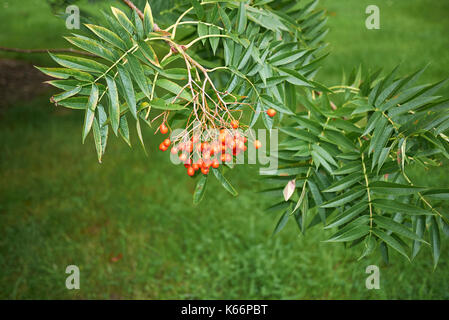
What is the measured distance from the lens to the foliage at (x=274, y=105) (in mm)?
994

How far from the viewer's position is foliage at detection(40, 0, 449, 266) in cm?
99

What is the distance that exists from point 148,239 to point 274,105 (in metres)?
2.15

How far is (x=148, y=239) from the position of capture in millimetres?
2990

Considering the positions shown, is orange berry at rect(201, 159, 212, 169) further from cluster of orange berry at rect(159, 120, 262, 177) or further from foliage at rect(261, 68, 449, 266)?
foliage at rect(261, 68, 449, 266)

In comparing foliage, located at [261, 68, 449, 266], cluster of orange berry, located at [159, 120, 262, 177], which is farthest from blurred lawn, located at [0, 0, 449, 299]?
cluster of orange berry, located at [159, 120, 262, 177]

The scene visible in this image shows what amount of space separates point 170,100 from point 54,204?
8.81 ft

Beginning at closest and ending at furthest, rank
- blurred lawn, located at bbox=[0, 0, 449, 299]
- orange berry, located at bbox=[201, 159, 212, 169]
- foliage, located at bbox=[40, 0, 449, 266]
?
foliage, located at bbox=[40, 0, 449, 266], orange berry, located at bbox=[201, 159, 212, 169], blurred lawn, located at bbox=[0, 0, 449, 299]

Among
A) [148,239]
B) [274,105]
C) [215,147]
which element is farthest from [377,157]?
[148,239]

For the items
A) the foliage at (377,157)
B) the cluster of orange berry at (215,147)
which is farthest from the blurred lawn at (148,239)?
the cluster of orange berry at (215,147)

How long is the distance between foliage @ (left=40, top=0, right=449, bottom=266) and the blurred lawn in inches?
41.0

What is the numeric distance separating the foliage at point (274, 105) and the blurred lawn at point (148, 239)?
104 centimetres

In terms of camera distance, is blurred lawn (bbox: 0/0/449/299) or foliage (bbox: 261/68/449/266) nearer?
foliage (bbox: 261/68/449/266)

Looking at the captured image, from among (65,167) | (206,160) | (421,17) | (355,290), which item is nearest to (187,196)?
(65,167)

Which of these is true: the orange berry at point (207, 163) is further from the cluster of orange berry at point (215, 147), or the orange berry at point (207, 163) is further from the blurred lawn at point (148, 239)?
the blurred lawn at point (148, 239)
